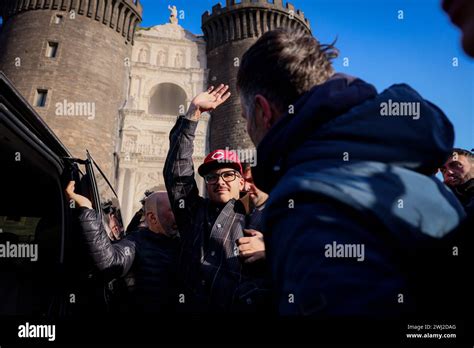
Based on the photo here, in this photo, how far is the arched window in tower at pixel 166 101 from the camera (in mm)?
19859

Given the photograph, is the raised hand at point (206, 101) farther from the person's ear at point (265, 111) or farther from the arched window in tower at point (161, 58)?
the arched window in tower at point (161, 58)

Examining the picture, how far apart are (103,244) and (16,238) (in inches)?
111

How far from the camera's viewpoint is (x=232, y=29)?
19.1 m

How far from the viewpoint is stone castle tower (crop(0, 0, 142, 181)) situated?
15.1m

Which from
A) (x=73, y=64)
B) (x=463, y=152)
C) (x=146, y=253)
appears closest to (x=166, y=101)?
(x=73, y=64)

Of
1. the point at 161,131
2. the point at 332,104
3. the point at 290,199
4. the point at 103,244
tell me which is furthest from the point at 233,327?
the point at 161,131

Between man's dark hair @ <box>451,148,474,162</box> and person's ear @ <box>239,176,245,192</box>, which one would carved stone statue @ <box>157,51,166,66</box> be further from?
person's ear @ <box>239,176,245,192</box>

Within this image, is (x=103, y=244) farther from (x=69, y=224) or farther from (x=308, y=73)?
(x=308, y=73)

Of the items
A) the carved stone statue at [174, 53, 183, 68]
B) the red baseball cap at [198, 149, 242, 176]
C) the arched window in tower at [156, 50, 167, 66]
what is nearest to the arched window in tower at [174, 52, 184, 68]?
the carved stone statue at [174, 53, 183, 68]

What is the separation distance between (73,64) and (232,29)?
27.7ft

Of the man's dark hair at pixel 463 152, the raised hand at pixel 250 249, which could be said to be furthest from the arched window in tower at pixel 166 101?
the raised hand at pixel 250 249

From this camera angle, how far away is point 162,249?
2.79m

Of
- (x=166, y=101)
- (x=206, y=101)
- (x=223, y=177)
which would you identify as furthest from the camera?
(x=166, y=101)

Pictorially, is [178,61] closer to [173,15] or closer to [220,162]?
[173,15]
